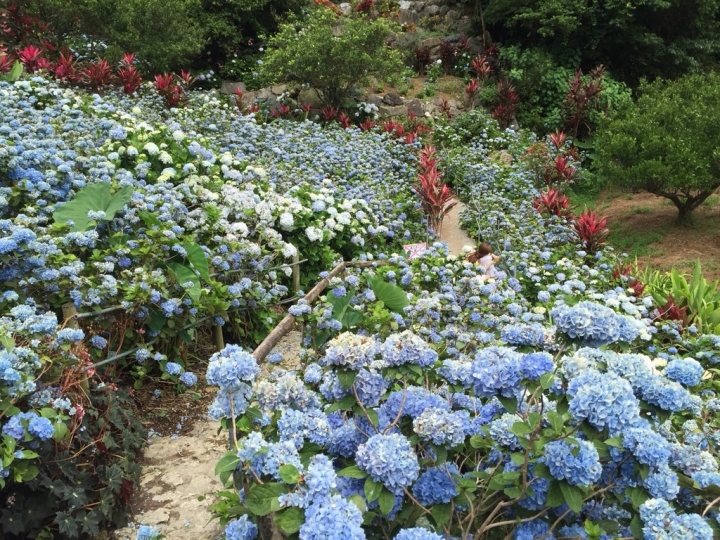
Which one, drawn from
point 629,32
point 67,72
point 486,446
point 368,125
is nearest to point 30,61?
point 67,72

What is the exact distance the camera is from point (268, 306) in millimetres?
4098

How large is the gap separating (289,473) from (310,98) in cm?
937

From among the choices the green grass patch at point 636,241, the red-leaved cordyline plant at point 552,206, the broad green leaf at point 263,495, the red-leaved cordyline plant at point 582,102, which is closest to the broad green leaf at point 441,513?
the broad green leaf at point 263,495

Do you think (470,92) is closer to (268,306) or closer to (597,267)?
(597,267)

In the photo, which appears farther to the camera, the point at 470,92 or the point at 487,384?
the point at 470,92

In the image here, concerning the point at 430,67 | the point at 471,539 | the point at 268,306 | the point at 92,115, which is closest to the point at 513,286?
the point at 268,306

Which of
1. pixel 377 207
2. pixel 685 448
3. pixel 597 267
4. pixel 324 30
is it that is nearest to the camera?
pixel 685 448

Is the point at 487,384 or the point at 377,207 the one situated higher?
the point at 487,384

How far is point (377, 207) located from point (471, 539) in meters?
4.37

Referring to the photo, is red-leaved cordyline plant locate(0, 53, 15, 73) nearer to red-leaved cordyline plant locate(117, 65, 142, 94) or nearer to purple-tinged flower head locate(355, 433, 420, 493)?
red-leaved cordyline plant locate(117, 65, 142, 94)

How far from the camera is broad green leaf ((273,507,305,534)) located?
51.2 inches

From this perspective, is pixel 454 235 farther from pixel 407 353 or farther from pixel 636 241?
pixel 407 353

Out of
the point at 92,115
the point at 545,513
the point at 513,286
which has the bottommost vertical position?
the point at 513,286

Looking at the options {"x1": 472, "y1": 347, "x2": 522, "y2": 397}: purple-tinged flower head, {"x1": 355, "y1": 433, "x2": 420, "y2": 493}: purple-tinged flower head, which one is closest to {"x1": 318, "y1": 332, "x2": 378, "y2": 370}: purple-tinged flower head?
{"x1": 355, "y1": 433, "x2": 420, "y2": 493}: purple-tinged flower head
